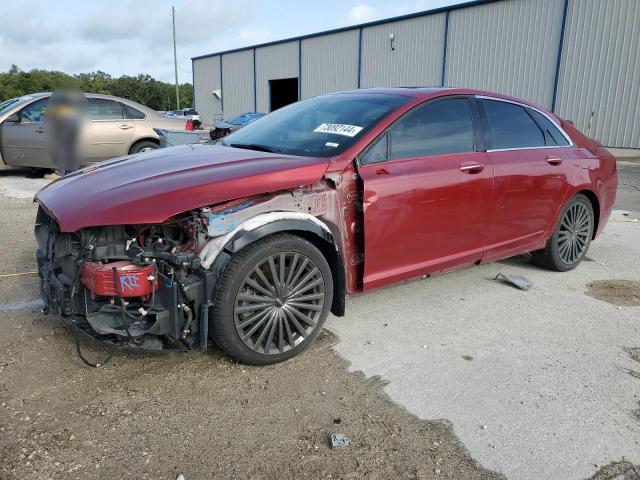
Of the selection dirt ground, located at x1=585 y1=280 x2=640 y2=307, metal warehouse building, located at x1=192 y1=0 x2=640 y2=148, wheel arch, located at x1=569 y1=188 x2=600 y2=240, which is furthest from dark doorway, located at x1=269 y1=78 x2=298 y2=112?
dirt ground, located at x1=585 y1=280 x2=640 y2=307

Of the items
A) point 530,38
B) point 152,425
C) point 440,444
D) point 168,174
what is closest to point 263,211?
point 168,174

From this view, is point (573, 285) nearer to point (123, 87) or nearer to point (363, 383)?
point (363, 383)

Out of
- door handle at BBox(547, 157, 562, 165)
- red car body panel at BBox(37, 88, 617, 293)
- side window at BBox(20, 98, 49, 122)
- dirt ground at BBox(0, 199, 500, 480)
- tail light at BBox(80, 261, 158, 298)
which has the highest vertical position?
side window at BBox(20, 98, 49, 122)

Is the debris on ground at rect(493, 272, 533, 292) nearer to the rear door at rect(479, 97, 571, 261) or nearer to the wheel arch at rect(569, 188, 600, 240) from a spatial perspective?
the rear door at rect(479, 97, 571, 261)

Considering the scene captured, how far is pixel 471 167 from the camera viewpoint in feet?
12.5

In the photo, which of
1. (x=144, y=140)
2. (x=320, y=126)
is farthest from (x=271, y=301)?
(x=144, y=140)

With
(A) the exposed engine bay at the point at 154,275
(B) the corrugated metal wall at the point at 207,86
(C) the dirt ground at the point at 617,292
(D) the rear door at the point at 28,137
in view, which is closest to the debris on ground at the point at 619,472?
(A) the exposed engine bay at the point at 154,275

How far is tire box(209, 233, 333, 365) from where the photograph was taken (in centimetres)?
278

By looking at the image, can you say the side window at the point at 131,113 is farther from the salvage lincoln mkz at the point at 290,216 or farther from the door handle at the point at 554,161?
the door handle at the point at 554,161

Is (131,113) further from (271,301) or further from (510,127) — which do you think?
(271,301)

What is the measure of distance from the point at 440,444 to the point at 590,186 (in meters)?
3.49

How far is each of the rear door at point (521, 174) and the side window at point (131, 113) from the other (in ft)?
24.0

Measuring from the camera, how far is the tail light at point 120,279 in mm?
2580

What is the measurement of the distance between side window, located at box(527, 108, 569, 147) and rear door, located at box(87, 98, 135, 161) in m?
7.18
